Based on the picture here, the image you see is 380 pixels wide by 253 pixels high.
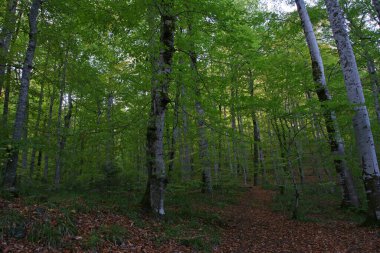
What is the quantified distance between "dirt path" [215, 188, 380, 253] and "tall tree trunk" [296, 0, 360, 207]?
2555mm

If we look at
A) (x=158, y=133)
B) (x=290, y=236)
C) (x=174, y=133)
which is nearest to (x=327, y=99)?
(x=290, y=236)

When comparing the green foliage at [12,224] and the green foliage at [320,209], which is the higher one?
the green foliage at [12,224]

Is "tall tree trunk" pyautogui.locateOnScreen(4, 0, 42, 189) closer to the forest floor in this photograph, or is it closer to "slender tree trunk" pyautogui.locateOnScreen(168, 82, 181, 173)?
the forest floor

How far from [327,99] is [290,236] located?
17.7ft

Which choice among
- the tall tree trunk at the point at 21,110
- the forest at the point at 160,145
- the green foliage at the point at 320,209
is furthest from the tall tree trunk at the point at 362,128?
the tall tree trunk at the point at 21,110

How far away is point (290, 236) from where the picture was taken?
8008 millimetres

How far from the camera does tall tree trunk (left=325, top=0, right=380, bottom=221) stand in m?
8.26

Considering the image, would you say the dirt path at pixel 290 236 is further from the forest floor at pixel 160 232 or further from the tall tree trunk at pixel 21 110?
the tall tree trunk at pixel 21 110

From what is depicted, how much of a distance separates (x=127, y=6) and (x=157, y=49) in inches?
59.9

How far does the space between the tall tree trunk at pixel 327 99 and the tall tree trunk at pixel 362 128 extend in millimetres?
1469

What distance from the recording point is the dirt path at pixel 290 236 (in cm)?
681

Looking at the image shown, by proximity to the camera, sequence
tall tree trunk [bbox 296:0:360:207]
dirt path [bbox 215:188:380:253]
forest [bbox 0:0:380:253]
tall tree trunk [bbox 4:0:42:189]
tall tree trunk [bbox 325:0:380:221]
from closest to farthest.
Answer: forest [bbox 0:0:380:253] < dirt path [bbox 215:188:380:253] < tall tree trunk [bbox 4:0:42:189] < tall tree trunk [bbox 325:0:380:221] < tall tree trunk [bbox 296:0:360:207]

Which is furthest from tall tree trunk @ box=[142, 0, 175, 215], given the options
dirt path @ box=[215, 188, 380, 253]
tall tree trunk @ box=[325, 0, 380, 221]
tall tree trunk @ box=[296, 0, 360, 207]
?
tall tree trunk @ box=[296, 0, 360, 207]

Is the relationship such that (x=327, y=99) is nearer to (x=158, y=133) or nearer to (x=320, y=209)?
(x=320, y=209)
